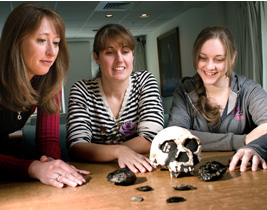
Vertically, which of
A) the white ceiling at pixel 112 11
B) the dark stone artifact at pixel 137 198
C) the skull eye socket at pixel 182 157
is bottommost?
the dark stone artifact at pixel 137 198

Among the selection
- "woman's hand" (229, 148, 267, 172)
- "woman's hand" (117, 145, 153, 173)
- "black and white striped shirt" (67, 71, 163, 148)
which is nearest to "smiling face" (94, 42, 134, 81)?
"black and white striped shirt" (67, 71, 163, 148)

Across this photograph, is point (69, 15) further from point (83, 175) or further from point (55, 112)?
point (83, 175)

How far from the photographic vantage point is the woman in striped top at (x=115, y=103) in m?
1.57

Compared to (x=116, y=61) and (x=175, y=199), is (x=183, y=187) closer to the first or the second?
(x=175, y=199)

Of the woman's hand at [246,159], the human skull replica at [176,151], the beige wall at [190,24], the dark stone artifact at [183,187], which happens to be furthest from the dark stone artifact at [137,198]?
the beige wall at [190,24]

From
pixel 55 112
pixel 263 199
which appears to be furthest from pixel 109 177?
pixel 55 112

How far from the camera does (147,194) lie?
85 cm

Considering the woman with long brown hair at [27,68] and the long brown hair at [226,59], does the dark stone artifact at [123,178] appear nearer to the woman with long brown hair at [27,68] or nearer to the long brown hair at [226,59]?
the woman with long brown hair at [27,68]

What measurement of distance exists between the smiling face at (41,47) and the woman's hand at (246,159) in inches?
29.4

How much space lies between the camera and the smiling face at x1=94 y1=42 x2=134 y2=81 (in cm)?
159

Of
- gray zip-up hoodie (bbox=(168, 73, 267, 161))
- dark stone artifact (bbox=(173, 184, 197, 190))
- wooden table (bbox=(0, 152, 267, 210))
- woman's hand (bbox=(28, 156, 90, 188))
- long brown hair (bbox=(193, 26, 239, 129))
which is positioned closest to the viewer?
wooden table (bbox=(0, 152, 267, 210))

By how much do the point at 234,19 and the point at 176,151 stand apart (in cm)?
473

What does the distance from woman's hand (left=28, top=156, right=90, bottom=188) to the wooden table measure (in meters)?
0.02

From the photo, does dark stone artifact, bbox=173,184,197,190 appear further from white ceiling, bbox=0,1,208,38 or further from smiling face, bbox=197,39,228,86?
white ceiling, bbox=0,1,208,38
